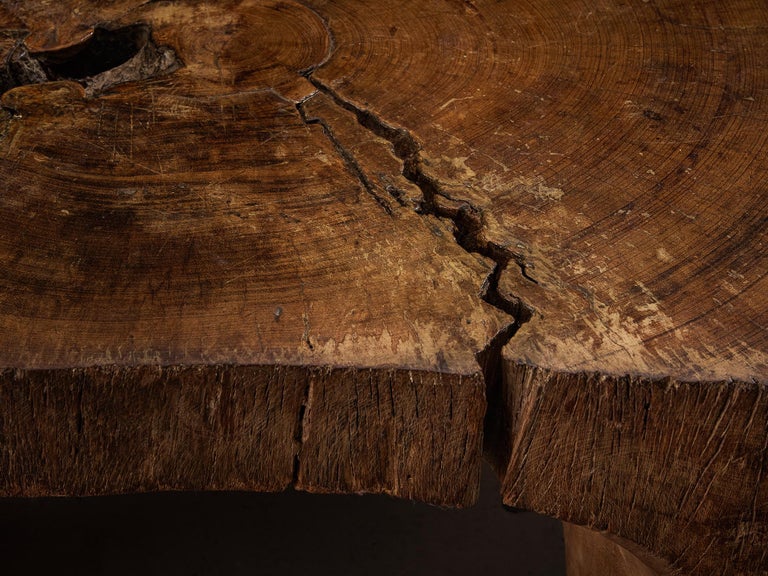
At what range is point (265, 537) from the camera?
2.05 meters

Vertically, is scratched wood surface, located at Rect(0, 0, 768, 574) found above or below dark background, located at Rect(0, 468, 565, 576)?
above

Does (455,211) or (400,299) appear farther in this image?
(455,211)

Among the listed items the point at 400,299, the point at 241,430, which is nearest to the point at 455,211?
the point at 400,299

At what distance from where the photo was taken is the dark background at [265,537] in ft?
6.52

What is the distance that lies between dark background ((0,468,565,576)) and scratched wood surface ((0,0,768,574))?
3.16 feet

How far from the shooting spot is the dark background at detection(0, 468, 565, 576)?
6.52 feet

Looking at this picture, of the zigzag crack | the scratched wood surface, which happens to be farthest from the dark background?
the zigzag crack

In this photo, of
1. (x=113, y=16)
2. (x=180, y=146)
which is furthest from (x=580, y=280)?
(x=113, y=16)

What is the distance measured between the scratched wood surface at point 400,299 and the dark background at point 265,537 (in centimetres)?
96

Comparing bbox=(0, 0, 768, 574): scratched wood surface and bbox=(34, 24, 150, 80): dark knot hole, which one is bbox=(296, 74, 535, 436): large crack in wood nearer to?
bbox=(0, 0, 768, 574): scratched wood surface

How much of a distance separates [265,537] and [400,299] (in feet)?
3.79

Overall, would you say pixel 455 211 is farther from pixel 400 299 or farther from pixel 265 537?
pixel 265 537

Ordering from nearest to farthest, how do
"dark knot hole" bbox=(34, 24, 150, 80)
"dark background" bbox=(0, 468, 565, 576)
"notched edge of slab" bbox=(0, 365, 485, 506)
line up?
1. "notched edge of slab" bbox=(0, 365, 485, 506)
2. "dark knot hole" bbox=(34, 24, 150, 80)
3. "dark background" bbox=(0, 468, 565, 576)

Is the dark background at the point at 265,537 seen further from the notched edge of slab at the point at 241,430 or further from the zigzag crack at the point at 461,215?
the zigzag crack at the point at 461,215
